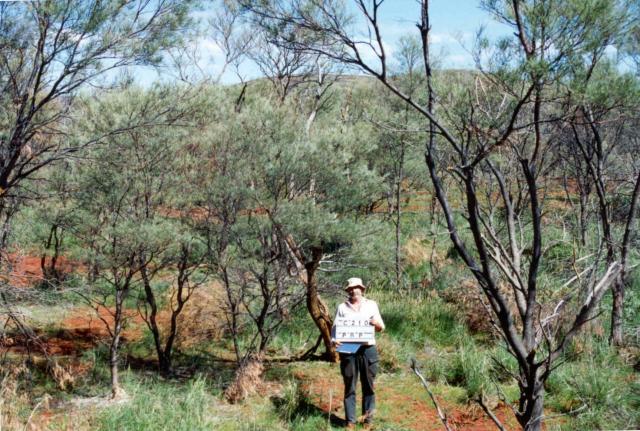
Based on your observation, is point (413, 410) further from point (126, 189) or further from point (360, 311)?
point (126, 189)

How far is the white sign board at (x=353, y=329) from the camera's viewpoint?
5453 mm

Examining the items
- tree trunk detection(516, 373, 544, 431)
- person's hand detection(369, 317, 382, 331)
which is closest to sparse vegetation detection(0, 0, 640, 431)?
tree trunk detection(516, 373, 544, 431)

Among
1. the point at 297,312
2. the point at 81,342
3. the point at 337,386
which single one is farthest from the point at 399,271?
the point at 81,342

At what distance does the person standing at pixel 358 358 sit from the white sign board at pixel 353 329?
1.2 inches

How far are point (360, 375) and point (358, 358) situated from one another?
168 millimetres

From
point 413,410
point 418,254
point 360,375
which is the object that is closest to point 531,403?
point 360,375

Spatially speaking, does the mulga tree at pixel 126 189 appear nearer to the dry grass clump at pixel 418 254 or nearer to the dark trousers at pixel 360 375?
the dark trousers at pixel 360 375

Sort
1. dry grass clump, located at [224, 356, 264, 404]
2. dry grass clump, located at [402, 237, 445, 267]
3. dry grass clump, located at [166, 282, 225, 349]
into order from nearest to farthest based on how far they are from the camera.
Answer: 1. dry grass clump, located at [224, 356, 264, 404]
2. dry grass clump, located at [166, 282, 225, 349]
3. dry grass clump, located at [402, 237, 445, 267]

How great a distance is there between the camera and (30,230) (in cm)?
1166

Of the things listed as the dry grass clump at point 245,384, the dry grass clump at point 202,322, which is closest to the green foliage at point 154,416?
the dry grass clump at point 245,384

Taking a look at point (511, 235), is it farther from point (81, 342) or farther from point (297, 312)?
point (81, 342)

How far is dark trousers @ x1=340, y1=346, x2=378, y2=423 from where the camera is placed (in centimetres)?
554

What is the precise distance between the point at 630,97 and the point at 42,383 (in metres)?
7.90

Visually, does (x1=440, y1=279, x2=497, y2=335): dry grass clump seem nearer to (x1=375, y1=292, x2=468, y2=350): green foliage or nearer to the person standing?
(x1=375, y1=292, x2=468, y2=350): green foliage
